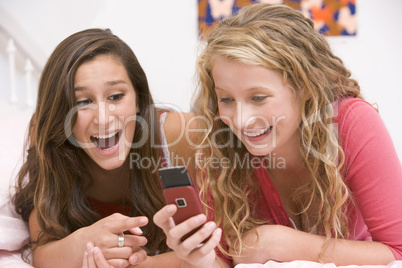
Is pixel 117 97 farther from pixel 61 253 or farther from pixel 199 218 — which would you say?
pixel 199 218

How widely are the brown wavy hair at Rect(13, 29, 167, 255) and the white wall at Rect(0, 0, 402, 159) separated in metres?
0.99

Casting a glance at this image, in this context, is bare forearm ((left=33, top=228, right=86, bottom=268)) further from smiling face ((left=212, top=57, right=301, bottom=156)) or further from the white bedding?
smiling face ((left=212, top=57, right=301, bottom=156))

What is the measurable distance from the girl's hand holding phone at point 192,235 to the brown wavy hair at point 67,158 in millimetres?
477

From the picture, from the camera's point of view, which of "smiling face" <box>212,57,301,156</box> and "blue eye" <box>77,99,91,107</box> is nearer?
"smiling face" <box>212,57,301,156</box>

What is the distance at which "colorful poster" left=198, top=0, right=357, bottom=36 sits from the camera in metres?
2.41

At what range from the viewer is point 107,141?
1.38 metres

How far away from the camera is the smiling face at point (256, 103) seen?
3.40 feet

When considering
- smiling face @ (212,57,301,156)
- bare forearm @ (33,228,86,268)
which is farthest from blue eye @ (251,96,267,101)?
bare forearm @ (33,228,86,268)

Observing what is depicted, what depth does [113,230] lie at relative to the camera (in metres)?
1.10

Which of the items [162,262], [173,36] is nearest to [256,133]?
[162,262]

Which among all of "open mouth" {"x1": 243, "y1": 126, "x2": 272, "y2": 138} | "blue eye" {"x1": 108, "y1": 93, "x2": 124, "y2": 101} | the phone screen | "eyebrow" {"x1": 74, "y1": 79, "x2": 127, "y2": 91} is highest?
"eyebrow" {"x1": 74, "y1": 79, "x2": 127, "y2": 91}

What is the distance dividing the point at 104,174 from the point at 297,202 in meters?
0.65

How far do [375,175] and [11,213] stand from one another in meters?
1.10

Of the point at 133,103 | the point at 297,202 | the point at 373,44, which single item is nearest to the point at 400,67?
the point at 373,44
